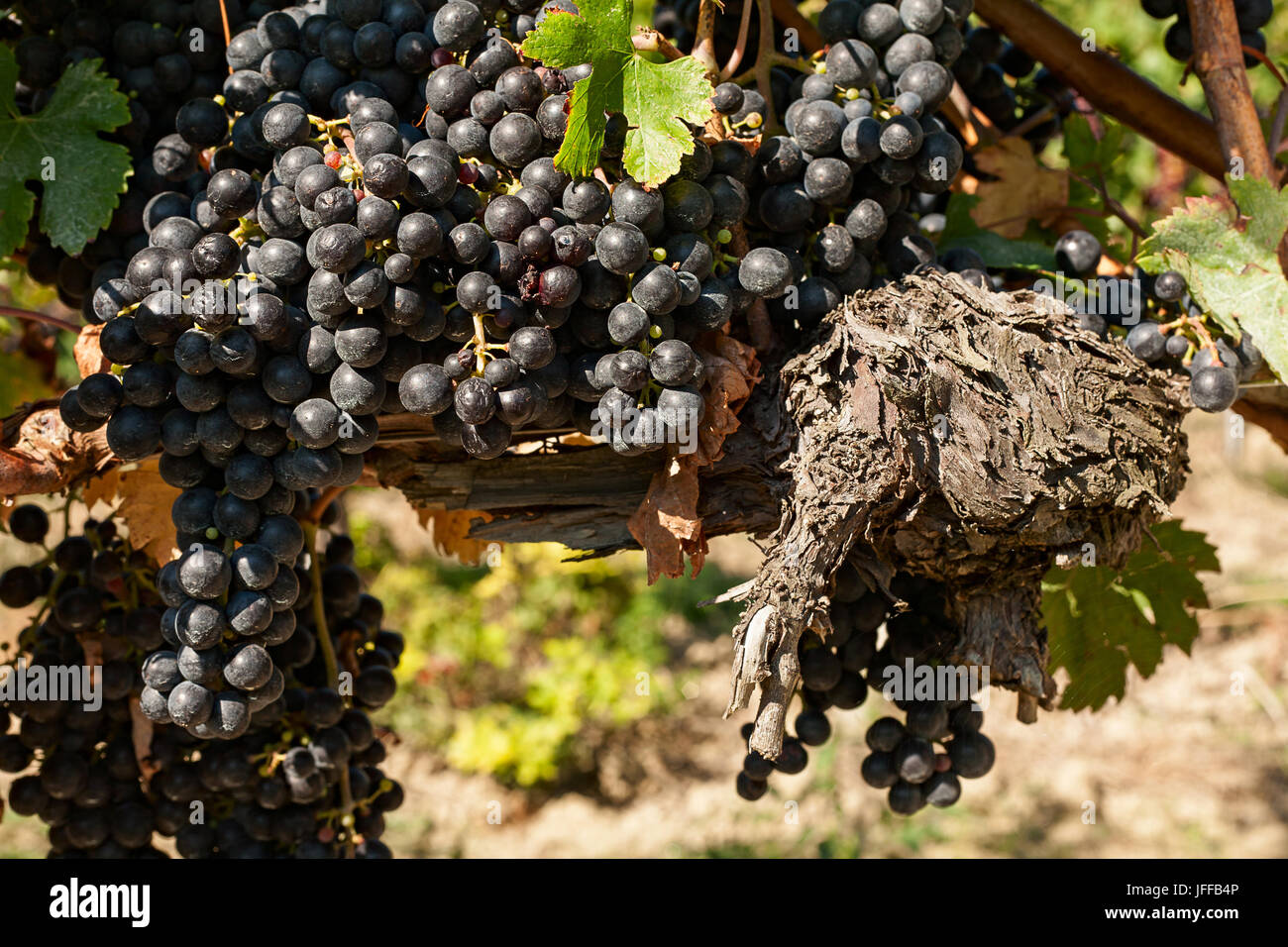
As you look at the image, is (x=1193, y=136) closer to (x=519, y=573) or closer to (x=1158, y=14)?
(x=1158, y=14)

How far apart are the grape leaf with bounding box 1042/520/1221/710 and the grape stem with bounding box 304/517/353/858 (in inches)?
39.1

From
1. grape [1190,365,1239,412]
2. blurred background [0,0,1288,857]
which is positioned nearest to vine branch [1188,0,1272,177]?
grape [1190,365,1239,412]

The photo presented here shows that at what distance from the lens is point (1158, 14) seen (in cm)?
149

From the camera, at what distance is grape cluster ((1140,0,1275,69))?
4.75 ft

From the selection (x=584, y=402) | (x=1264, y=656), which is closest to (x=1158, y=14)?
(x=584, y=402)


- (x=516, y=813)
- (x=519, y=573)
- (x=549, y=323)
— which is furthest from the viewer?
(x=519, y=573)

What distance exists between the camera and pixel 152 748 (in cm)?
146

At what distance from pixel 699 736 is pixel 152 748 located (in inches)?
129

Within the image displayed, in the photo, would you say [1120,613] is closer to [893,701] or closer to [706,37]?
[893,701]

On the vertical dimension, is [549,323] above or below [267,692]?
above

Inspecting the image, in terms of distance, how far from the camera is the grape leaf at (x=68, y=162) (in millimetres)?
1189

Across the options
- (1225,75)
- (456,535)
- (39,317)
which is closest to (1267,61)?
(1225,75)

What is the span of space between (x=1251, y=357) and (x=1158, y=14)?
0.52 meters

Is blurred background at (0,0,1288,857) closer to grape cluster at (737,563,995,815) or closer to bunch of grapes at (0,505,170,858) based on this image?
bunch of grapes at (0,505,170,858)
